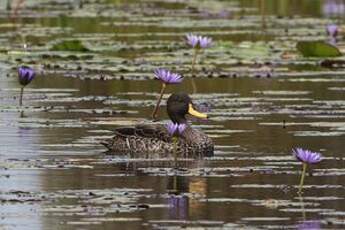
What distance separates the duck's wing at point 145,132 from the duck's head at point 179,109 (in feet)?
0.92

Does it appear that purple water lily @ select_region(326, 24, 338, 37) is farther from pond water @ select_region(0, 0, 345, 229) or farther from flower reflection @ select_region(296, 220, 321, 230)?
flower reflection @ select_region(296, 220, 321, 230)

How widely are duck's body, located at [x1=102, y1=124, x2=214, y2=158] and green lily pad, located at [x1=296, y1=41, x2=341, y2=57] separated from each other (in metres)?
7.16

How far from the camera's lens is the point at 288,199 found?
10227 mm

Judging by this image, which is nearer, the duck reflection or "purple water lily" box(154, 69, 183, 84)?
the duck reflection

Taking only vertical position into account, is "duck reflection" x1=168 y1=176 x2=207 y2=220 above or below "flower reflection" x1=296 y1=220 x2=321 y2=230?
below

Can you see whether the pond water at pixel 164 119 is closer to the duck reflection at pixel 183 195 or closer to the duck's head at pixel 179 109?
the duck reflection at pixel 183 195

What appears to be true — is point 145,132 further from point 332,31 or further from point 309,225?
point 332,31

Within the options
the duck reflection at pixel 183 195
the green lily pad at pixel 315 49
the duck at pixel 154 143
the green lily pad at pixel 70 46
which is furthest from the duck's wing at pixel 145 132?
the green lily pad at pixel 70 46

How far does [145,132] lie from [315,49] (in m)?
7.40

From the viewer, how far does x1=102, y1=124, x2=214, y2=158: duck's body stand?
12.8 meters

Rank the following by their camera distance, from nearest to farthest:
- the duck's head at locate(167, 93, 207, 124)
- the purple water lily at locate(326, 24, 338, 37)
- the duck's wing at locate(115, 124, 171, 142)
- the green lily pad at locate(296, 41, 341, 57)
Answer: the duck's wing at locate(115, 124, 171, 142) → the duck's head at locate(167, 93, 207, 124) → the green lily pad at locate(296, 41, 341, 57) → the purple water lily at locate(326, 24, 338, 37)

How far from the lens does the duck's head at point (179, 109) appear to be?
1358cm

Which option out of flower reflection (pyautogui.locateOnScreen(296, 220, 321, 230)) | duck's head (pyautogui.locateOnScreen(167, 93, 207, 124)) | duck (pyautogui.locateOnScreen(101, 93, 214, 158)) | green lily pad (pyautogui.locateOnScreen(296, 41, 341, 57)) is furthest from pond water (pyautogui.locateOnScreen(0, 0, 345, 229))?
duck's head (pyautogui.locateOnScreen(167, 93, 207, 124))

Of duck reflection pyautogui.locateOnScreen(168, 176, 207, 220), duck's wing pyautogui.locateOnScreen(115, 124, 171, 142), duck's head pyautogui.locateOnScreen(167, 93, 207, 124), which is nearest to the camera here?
duck reflection pyautogui.locateOnScreen(168, 176, 207, 220)
